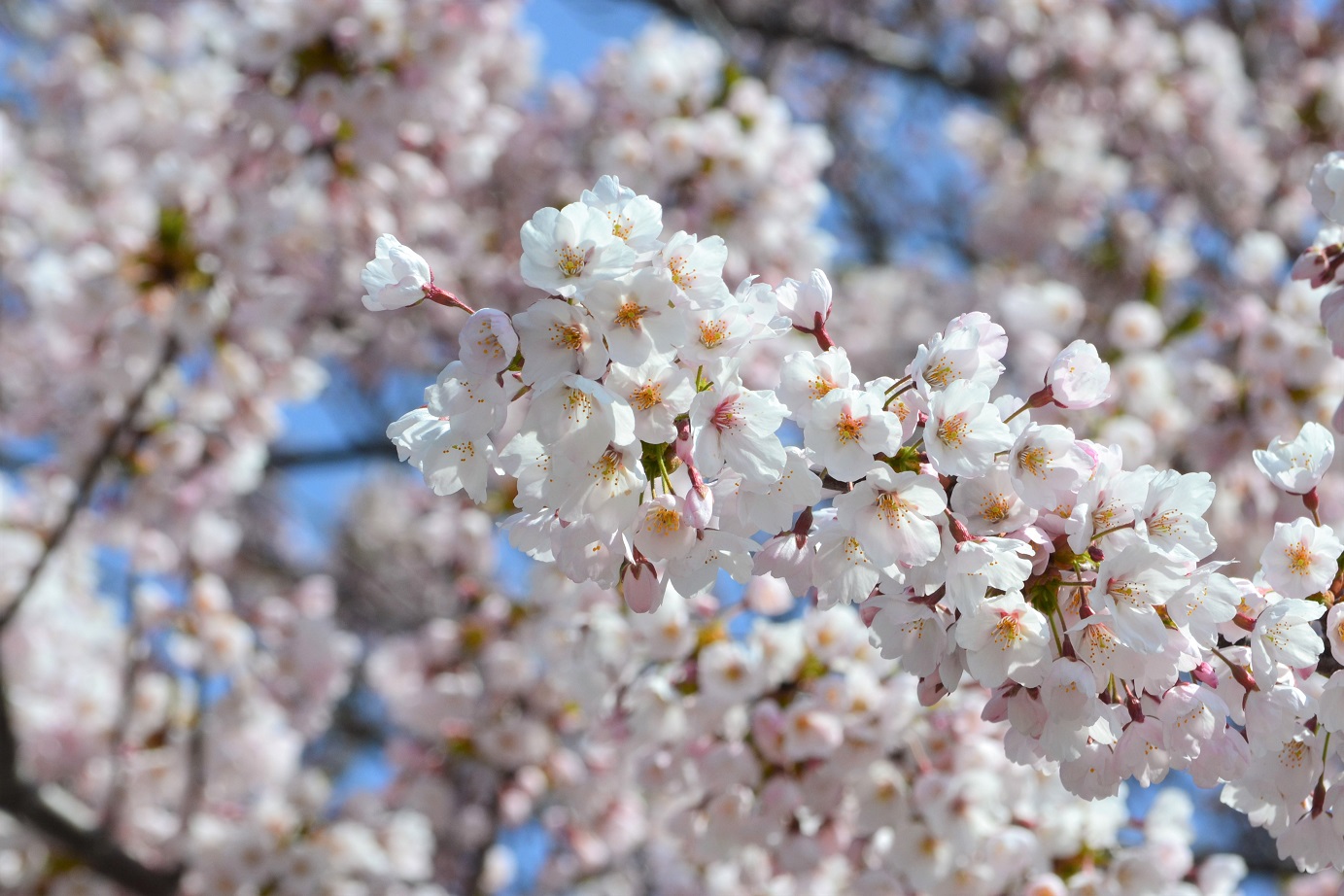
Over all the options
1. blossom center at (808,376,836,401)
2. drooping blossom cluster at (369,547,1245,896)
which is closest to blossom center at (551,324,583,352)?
blossom center at (808,376,836,401)

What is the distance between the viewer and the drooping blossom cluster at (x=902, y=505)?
136 centimetres

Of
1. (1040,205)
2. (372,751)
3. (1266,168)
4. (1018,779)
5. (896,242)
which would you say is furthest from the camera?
(896,242)

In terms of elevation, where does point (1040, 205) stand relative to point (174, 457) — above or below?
above

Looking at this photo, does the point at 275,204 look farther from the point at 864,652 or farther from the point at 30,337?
the point at 864,652

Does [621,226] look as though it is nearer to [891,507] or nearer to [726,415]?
[726,415]

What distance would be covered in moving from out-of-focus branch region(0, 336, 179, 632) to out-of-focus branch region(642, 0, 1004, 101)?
405cm

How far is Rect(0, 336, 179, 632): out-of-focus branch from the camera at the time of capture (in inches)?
133

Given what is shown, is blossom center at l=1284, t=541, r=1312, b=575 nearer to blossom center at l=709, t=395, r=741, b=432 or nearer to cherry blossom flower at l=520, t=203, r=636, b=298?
blossom center at l=709, t=395, r=741, b=432

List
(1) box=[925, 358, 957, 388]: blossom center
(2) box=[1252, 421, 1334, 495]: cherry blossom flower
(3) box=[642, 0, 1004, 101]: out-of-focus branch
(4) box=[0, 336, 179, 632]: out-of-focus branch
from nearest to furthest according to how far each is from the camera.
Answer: (1) box=[925, 358, 957, 388]: blossom center < (2) box=[1252, 421, 1334, 495]: cherry blossom flower < (4) box=[0, 336, 179, 632]: out-of-focus branch < (3) box=[642, 0, 1004, 101]: out-of-focus branch

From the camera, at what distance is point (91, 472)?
11.5 feet

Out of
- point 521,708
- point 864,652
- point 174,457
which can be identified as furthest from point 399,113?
point 864,652

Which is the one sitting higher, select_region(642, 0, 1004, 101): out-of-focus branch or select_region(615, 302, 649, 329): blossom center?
select_region(615, 302, 649, 329): blossom center

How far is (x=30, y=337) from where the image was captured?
4605 millimetres

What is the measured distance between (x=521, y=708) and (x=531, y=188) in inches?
121
